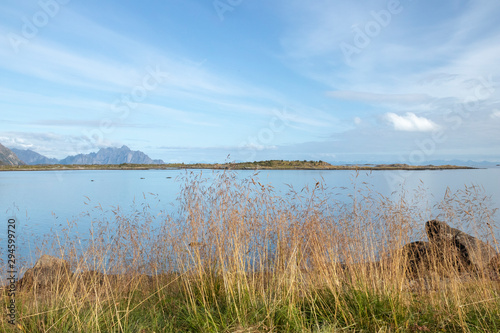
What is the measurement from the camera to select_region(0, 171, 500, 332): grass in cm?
337

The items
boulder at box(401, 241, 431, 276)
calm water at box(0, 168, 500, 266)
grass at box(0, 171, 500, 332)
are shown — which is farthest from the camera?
calm water at box(0, 168, 500, 266)

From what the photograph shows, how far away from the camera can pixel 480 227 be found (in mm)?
5426

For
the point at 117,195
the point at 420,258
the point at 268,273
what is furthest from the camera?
the point at 117,195

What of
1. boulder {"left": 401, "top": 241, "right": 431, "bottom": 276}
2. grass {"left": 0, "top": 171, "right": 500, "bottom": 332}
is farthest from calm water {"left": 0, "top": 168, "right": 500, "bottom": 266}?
boulder {"left": 401, "top": 241, "right": 431, "bottom": 276}

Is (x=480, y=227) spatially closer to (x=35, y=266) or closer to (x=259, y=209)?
(x=259, y=209)

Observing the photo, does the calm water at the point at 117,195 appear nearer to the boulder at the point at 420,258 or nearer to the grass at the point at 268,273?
the grass at the point at 268,273

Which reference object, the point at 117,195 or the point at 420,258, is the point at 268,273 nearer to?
the point at 420,258

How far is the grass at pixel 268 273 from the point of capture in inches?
133

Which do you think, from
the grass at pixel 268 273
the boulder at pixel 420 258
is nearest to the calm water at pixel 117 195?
the grass at pixel 268 273

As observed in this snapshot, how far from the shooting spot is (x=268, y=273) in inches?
170

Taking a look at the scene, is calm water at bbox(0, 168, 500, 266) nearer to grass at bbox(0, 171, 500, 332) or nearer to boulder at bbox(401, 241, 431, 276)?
grass at bbox(0, 171, 500, 332)

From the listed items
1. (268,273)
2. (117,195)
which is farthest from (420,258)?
(117,195)

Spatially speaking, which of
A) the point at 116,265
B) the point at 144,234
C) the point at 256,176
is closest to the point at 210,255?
the point at 256,176

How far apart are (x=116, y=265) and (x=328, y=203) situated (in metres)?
3.82
